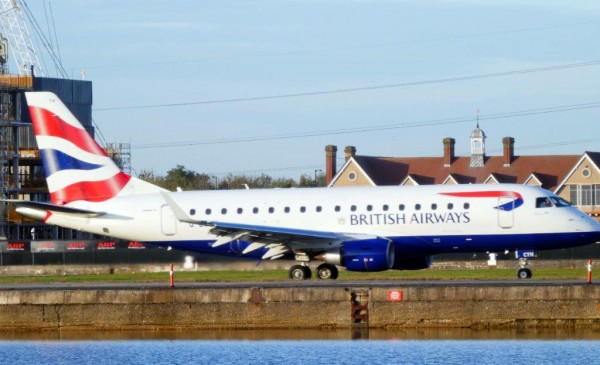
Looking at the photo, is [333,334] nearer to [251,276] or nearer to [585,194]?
[251,276]

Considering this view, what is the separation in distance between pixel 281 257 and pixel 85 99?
74.8 metres

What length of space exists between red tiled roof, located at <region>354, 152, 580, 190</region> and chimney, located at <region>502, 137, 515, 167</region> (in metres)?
0.39

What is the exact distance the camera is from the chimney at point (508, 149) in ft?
400

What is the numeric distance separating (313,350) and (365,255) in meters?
13.6

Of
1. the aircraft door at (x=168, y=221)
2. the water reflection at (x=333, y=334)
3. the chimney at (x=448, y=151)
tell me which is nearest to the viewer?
the water reflection at (x=333, y=334)

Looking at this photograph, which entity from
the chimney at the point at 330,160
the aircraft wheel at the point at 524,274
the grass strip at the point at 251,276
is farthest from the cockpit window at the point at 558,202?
the chimney at the point at 330,160

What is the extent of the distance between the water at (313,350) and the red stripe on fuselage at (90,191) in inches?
623

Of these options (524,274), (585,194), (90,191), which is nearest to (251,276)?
(90,191)

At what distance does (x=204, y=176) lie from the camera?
17975 cm

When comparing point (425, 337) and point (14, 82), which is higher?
point (14, 82)

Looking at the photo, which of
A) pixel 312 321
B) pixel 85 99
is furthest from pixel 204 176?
pixel 312 321

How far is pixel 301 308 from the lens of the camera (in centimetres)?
3647

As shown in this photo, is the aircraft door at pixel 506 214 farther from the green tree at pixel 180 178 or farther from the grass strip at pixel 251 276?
the green tree at pixel 180 178

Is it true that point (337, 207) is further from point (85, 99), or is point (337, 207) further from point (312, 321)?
point (85, 99)
